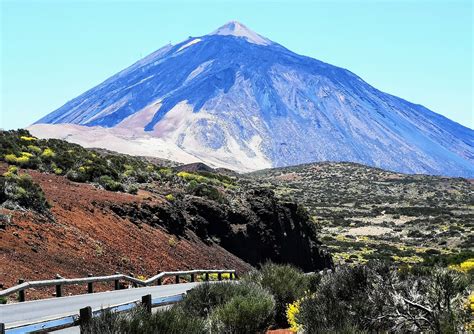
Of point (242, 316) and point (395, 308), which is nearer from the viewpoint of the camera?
point (395, 308)

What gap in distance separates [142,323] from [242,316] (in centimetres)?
303

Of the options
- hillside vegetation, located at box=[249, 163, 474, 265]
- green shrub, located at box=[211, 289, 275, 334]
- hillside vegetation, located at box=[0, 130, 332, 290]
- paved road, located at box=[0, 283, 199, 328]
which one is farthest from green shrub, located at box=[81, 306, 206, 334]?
hillside vegetation, located at box=[249, 163, 474, 265]

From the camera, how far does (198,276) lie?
25391 mm

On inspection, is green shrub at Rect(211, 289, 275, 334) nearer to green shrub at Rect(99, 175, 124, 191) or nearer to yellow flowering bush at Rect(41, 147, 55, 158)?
green shrub at Rect(99, 175, 124, 191)

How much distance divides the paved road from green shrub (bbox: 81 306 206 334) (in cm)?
287

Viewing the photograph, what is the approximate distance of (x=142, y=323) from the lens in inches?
291

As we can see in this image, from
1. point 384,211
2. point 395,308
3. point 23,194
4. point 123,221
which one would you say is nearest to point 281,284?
point 395,308

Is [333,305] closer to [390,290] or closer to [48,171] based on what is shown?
[390,290]

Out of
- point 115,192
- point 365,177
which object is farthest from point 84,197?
point 365,177

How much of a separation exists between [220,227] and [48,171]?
885 cm

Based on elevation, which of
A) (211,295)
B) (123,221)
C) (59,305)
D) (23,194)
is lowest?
(59,305)

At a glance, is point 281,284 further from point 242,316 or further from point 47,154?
point 47,154

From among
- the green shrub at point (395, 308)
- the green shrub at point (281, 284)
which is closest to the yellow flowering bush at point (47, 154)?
the green shrub at point (281, 284)

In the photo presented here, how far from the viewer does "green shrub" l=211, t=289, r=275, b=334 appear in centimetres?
963
